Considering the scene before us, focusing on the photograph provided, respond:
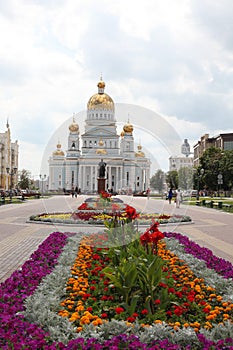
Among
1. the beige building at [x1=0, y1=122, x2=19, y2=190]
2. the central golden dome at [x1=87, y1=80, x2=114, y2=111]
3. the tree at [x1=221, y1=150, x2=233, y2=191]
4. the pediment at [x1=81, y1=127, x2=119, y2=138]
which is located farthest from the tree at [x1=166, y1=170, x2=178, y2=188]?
the beige building at [x1=0, y1=122, x2=19, y2=190]

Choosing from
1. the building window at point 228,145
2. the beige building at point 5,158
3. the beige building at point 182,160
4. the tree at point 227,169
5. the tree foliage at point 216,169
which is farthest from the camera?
the building window at point 228,145

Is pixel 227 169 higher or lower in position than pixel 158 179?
higher

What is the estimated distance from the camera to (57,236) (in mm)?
12945

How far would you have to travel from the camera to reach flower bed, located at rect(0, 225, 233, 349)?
467cm

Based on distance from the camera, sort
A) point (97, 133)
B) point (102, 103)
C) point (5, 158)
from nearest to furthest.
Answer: point (97, 133)
point (102, 103)
point (5, 158)

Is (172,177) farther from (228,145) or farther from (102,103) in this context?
(228,145)

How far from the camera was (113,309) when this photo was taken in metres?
5.82

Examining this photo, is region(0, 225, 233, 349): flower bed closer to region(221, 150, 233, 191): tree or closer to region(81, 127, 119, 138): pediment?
region(81, 127, 119, 138): pediment

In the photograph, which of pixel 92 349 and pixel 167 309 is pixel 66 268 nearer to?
pixel 167 309

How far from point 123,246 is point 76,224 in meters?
11.5

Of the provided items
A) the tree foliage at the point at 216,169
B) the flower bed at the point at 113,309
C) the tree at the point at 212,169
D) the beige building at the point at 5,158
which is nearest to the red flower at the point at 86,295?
the flower bed at the point at 113,309

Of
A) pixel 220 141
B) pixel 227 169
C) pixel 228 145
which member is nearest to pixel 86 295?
pixel 227 169

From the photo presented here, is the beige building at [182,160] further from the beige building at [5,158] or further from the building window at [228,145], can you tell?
the building window at [228,145]

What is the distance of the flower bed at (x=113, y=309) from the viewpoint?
184 inches
